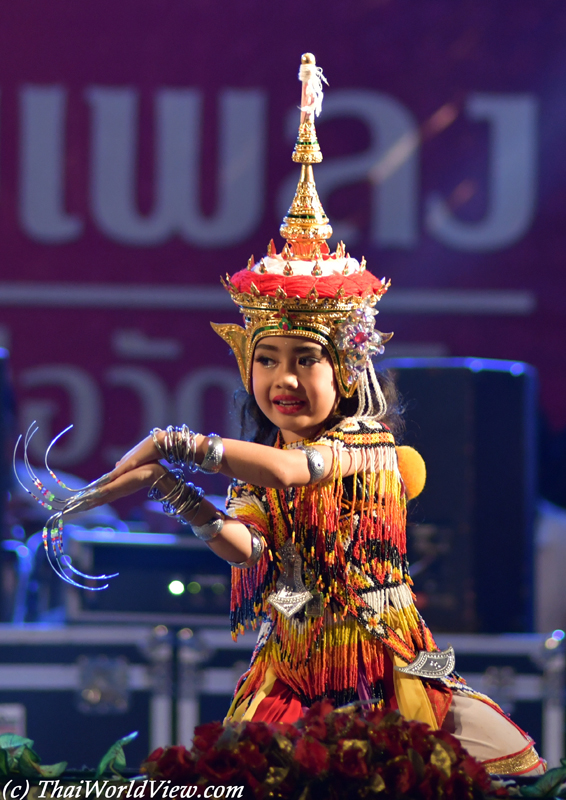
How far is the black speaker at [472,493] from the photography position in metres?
3.98

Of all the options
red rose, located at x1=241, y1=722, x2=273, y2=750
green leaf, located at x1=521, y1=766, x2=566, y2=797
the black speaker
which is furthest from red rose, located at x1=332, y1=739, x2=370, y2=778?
the black speaker

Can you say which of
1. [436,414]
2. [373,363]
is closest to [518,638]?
[436,414]

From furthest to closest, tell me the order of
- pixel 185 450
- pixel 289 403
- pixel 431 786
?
1. pixel 289 403
2. pixel 185 450
3. pixel 431 786

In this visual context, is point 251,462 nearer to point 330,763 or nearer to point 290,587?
point 290,587

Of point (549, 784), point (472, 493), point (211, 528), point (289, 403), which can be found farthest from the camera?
point (472, 493)

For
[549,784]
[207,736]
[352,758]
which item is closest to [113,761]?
[207,736]

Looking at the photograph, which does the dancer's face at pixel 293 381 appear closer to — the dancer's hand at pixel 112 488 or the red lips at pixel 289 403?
the red lips at pixel 289 403

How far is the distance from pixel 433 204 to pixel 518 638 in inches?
87.8

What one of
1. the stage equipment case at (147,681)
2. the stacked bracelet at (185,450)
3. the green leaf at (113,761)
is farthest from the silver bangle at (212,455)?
the stage equipment case at (147,681)

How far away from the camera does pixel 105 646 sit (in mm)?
3822

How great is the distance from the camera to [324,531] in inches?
94.0

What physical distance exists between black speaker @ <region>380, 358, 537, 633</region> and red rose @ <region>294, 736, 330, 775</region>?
2.02 meters

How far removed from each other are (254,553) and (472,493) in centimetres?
176

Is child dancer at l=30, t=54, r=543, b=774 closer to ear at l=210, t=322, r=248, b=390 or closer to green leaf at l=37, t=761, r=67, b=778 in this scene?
ear at l=210, t=322, r=248, b=390
